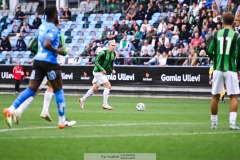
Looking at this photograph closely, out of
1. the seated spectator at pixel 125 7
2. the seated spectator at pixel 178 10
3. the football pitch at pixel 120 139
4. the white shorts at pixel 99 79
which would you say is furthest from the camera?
the seated spectator at pixel 125 7

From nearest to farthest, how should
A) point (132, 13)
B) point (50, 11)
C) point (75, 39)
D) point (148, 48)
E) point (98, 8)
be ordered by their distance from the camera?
point (50, 11), point (148, 48), point (132, 13), point (75, 39), point (98, 8)

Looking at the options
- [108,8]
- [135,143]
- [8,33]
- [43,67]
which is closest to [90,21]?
[108,8]

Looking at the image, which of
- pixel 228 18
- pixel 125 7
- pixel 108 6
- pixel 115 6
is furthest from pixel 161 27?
pixel 228 18

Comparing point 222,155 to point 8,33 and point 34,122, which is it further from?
point 8,33

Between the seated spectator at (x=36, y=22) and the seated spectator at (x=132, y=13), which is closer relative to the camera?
the seated spectator at (x=132, y=13)

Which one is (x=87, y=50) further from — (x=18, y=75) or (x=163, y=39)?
(x=163, y=39)

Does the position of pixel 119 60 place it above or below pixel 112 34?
below

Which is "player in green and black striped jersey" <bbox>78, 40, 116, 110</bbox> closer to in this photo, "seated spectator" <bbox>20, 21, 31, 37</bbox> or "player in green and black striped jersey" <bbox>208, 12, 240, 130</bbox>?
"player in green and black striped jersey" <bbox>208, 12, 240, 130</bbox>

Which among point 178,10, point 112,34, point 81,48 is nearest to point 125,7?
point 112,34

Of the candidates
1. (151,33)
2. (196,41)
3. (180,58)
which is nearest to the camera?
(196,41)

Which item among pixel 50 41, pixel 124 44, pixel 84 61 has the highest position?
pixel 50 41

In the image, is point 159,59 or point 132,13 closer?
point 159,59

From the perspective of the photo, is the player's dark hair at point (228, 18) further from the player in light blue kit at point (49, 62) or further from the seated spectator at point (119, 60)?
the seated spectator at point (119, 60)

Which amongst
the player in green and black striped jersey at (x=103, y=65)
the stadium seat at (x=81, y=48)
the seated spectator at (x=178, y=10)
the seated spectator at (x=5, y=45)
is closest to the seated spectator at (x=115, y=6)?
the stadium seat at (x=81, y=48)
